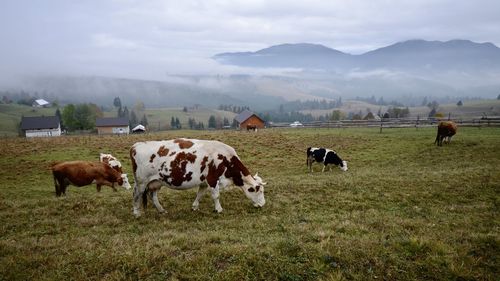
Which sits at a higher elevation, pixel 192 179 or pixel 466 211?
pixel 192 179

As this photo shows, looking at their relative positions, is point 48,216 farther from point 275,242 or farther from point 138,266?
point 275,242

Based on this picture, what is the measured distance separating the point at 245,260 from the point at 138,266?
2.30 m

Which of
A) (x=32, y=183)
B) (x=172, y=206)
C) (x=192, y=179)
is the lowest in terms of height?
(x=32, y=183)

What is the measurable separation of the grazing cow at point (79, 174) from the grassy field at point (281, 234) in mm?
3616

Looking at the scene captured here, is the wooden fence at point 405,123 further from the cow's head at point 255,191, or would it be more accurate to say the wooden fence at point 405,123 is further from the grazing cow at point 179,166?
the grazing cow at point 179,166

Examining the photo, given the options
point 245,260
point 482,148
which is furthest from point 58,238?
point 482,148

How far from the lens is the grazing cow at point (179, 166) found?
455 inches

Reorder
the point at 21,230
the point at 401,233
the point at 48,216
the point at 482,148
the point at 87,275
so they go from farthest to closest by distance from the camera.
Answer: the point at 482,148 < the point at 48,216 < the point at 21,230 < the point at 401,233 < the point at 87,275

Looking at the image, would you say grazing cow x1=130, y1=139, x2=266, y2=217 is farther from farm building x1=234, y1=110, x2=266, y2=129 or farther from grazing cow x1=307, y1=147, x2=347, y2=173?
farm building x1=234, y1=110, x2=266, y2=129

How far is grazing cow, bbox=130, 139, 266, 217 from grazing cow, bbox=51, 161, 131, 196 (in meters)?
7.22

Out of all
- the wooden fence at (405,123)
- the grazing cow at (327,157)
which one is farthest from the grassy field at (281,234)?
the wooden fence at (405,123)

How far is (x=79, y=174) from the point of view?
1741 cm

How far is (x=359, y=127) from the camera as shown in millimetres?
52125

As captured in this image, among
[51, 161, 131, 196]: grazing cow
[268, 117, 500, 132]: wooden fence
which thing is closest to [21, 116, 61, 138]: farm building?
[268, 117, 500, 132]: wooden fence
